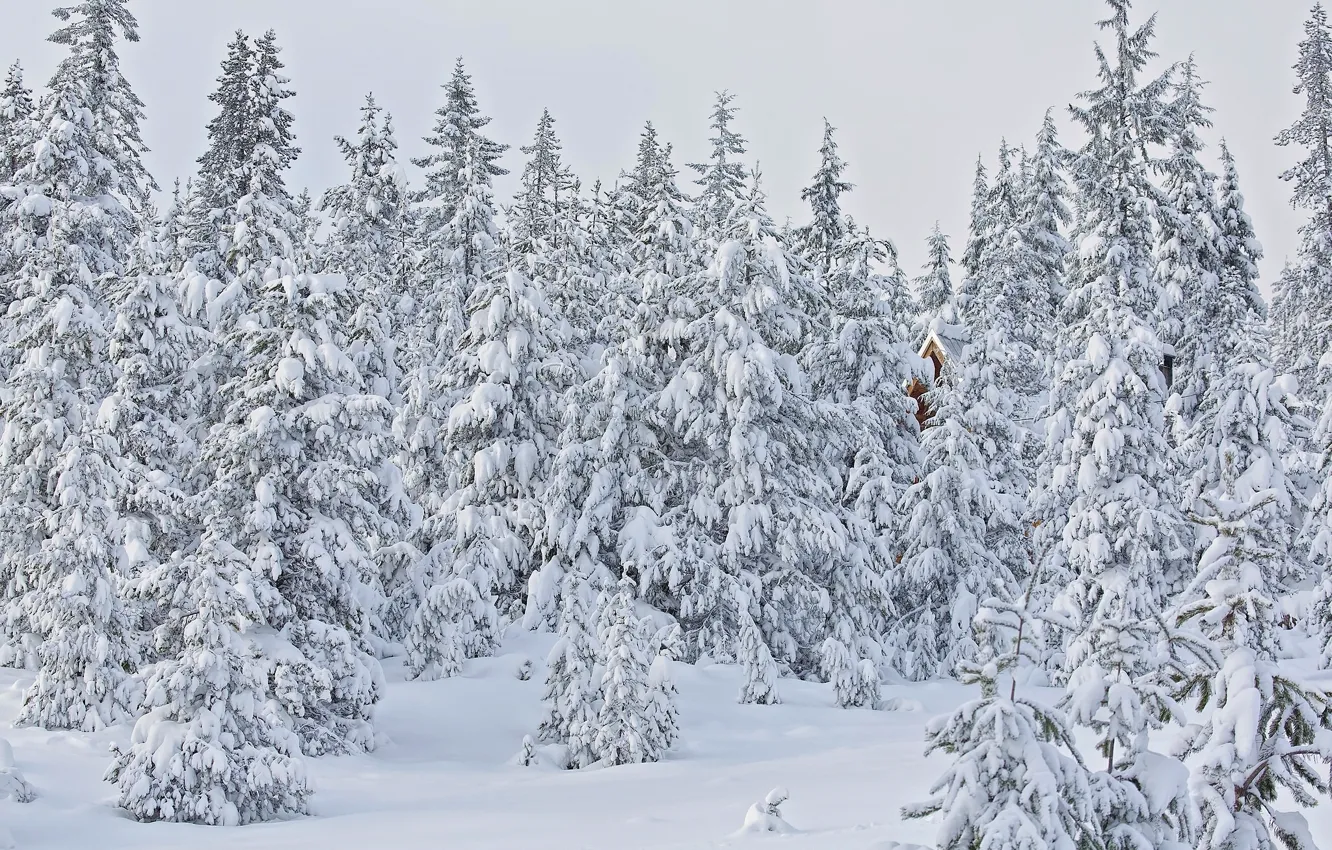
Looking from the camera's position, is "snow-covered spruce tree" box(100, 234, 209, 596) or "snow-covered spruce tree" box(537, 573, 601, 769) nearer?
"snow-covered spruce tree" box(537, 573, 601, 769)

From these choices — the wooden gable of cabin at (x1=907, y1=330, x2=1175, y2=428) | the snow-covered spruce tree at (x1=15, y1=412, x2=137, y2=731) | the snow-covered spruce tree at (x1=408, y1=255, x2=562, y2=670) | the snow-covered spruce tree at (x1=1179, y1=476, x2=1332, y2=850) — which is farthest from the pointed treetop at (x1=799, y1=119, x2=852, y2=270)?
the snow-covered spruce tree at (x1=1179, y1=476, x2=1332, y2=850)

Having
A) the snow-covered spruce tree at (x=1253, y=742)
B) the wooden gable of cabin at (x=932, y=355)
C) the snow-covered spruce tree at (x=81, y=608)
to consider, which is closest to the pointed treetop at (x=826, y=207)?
the wooden gable of cabin at (x=932, y=355)

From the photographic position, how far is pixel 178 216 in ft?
101

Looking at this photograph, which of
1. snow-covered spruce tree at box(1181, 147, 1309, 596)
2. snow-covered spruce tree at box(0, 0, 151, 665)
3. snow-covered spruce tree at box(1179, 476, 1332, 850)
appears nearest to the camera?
→ snow-covered spruce tree at box(1179, 476, 1332, 850)

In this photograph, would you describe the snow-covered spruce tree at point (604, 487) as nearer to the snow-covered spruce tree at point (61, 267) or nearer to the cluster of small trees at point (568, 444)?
the cluster of small trees at point (568, 444)

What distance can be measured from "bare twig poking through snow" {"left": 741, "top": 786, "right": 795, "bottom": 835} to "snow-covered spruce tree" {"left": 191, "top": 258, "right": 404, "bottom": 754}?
8352 millimetres

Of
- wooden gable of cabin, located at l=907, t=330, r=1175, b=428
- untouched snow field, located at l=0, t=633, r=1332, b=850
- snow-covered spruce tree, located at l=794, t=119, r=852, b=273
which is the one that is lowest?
untouched snow field, located at l=0, t=633, r=1332, b=850

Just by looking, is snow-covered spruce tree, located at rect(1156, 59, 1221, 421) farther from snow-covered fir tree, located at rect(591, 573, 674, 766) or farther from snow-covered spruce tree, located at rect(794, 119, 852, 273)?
snow-covered fir tree, located at rect(591, 573, 674, 766)

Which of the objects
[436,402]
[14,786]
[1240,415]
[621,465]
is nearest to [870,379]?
[621,465]

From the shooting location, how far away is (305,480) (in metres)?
18.3

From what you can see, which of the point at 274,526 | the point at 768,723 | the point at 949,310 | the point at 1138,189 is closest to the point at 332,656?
the point at 274,526

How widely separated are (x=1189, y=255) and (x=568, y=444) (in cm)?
2315

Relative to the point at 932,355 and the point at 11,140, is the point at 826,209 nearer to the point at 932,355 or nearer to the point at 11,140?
the point at 932,355

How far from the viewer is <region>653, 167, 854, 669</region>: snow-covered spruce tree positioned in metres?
24.4
